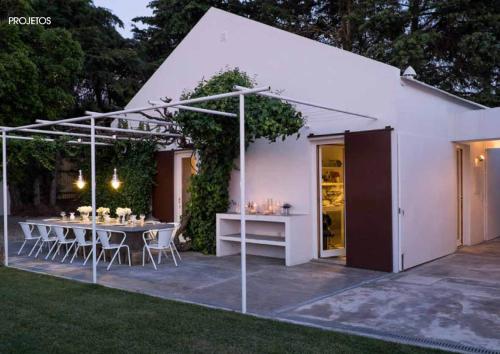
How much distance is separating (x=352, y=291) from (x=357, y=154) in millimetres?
2536

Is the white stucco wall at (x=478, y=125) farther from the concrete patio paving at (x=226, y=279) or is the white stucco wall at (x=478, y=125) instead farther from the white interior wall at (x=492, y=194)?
the concrete patio paving at (x=226, y=279)

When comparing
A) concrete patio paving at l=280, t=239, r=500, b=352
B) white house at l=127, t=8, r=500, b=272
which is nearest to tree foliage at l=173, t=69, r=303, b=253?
white house at l=127, t=8, r=500, b=272

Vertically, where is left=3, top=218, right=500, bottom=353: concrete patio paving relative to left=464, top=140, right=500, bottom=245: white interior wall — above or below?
below

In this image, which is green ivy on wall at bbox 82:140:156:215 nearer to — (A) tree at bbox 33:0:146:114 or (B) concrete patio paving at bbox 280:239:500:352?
(A) tree at bbox 33:0:146:114

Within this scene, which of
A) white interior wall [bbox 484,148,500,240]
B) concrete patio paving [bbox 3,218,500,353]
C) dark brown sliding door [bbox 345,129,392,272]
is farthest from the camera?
white interior wall [bbox 484,148,500,240]

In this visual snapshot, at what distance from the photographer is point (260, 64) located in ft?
32.3

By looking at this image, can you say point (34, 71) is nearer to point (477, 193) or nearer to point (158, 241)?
point (158, 241)

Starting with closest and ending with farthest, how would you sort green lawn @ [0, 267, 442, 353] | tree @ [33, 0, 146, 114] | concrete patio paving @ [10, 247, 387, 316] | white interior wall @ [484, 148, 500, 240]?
green lawn @ [0, 267, 442, 353]
concrete patio paving @ [10, 247, 387, 316]
white interior wall @ [484, 148, 500, 240]
tree @ [33, 0, 146, 114]

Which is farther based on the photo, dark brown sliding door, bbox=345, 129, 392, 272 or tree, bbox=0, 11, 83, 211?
tree, bbox=0, 11, 83, 211

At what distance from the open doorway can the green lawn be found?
4.04 metres

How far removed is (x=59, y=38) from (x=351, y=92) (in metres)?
8.75

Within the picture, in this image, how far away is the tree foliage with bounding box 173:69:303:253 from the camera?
8.05 m

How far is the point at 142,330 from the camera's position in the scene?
15.8 ft

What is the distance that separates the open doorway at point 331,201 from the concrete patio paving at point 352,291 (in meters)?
0.74
